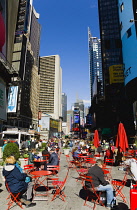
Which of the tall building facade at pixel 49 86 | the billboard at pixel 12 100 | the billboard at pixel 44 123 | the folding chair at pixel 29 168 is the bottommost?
the folding chair at pixel 29 168

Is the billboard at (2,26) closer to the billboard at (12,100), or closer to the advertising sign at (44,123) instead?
the billboard at (12,100)

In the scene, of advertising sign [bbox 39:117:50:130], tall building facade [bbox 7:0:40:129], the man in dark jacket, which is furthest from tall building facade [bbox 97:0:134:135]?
the man in dark jacket

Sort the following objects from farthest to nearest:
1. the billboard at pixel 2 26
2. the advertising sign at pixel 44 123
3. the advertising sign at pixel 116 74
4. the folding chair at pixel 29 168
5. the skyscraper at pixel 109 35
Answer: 1. the advertising sign at pixel 44 123
2. the skyscraper at pixel 109 35
3. the advertising sign at pixel 116 74
4. the billboard at pixel 2 26
5. the folding chair at pixel 29 168

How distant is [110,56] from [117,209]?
79.2 metres

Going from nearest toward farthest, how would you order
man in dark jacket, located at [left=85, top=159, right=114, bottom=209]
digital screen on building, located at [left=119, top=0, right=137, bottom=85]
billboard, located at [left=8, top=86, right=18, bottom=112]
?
man in dark jacket, located at [left=85, top=159, right=114, bottom=209]
digital screen on building, located at [left=119, top=0, right=137, bottom=85]
billboard, located at [left=8, top=86, right=18, bottom=112]

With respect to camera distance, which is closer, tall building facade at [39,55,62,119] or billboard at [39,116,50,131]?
billboard at [39,116,50,131]

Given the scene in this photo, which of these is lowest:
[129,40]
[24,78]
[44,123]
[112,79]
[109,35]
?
[44,123]

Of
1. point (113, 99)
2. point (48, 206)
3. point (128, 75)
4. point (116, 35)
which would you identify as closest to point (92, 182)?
point (48, 206)

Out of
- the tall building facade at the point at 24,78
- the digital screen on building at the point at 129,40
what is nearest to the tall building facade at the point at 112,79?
the digital screen on building at the point at 129,40

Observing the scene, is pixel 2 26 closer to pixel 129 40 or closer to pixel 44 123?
pixel 129 40

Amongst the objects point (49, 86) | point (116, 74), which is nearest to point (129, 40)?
point (116, 74)

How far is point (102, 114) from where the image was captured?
66.3 metres

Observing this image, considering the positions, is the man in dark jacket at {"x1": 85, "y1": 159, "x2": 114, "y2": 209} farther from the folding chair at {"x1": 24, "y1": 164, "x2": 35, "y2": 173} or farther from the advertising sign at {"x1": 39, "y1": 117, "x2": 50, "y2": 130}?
the advertising sign at {"x1": 39, "y1": 117, "x2": 50, "y2": 130}

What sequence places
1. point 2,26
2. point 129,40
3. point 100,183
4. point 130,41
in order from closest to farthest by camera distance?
point 100,183
point 2,26
point 130,41
point 129,40
